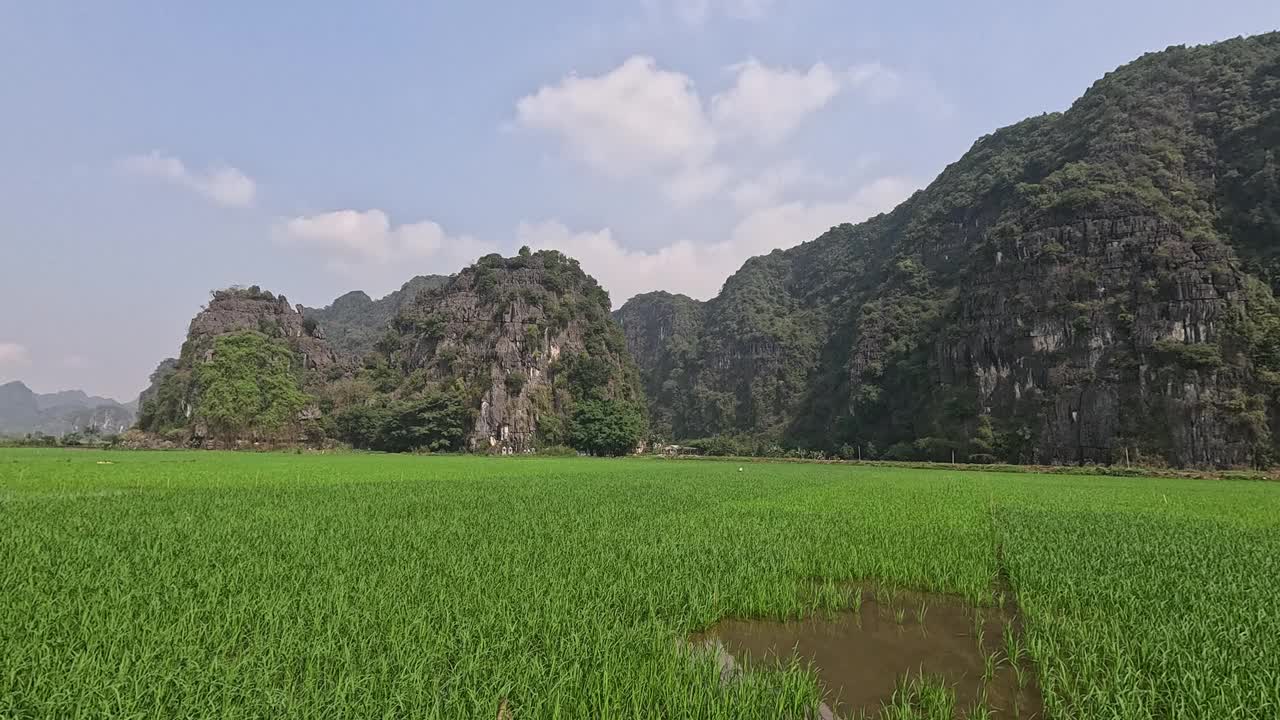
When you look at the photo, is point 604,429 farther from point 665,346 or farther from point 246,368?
point 665,346

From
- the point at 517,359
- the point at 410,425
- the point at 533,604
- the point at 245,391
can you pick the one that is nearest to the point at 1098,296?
the point at 517,359

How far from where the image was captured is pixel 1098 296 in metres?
48.2

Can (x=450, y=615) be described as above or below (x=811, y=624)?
above

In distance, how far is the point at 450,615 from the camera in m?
3.91

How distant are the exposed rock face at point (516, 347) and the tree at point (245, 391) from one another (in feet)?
37.5

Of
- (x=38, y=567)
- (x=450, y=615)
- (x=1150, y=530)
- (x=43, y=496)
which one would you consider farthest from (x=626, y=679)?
(x=43, y=496)

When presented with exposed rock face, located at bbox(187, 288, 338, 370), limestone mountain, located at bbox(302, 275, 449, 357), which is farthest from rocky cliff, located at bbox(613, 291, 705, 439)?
exposed rock face, located at bbox(187, 288, 338, 370)

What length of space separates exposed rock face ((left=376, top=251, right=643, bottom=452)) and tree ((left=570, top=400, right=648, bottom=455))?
11.9 ft

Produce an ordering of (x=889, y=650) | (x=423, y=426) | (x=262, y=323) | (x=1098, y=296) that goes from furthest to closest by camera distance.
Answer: (x=262, y=323) → (x=423, y=426) → (x=1098, y=296) → (x=889, y=650)

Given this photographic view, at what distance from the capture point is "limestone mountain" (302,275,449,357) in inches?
4678

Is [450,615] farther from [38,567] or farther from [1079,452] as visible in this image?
[1079,452]

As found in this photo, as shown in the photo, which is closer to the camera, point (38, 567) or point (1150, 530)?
point (38, 567)

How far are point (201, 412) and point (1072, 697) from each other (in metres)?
63.2

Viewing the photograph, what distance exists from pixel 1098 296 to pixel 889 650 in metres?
56.9
